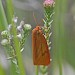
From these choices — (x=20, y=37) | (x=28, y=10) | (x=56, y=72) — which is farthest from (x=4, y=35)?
(x=28, y=10)

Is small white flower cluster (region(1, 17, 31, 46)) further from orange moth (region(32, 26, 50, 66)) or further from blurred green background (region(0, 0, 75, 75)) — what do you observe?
blurred green background (region(0, 0, 75, 75))

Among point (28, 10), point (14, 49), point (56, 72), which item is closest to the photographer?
point (14, 49)

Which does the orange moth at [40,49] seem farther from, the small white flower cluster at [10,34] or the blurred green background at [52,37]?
the blurred green background at [52,37]

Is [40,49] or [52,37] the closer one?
[40,49]

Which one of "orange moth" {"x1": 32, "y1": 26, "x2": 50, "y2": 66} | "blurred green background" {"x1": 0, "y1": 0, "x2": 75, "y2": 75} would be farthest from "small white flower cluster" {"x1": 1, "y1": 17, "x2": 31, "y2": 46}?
"blurred green background" {"x1": 0, "y1": 0, "x2": 75, "y2": 75}

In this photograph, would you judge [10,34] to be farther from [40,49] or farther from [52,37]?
[52,37]

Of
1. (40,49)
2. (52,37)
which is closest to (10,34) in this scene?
(40,49)

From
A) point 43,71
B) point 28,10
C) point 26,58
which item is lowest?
point 43,71

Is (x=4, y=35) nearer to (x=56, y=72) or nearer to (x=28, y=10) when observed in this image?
(x=56, y=72)

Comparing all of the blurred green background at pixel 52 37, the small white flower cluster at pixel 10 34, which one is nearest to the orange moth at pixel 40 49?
the small white flower cluster at pixel 10 34
